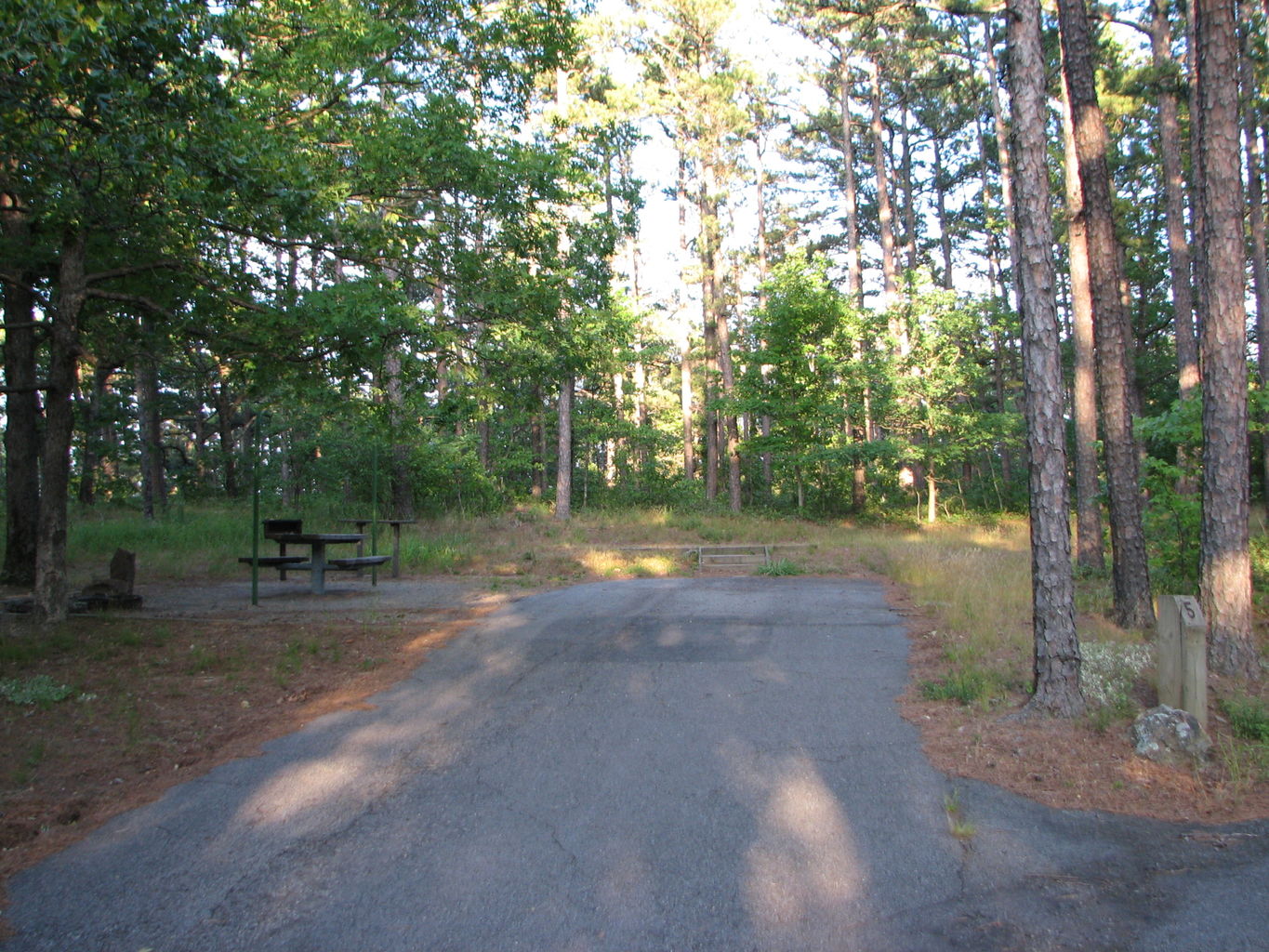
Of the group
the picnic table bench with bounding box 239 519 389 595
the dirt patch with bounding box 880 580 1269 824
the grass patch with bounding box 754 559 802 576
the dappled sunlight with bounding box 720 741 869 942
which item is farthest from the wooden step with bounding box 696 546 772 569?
the dappled sunlight with bounding box 720 741 869 942

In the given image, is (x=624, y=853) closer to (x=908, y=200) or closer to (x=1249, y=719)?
(x=1249, y=719)

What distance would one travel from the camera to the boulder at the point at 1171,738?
5035 millimetres

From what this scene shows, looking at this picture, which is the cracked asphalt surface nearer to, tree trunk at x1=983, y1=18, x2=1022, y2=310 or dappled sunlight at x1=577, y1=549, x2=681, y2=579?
dappled sunlight at x1=577, y1=549, x2=681, y2=579

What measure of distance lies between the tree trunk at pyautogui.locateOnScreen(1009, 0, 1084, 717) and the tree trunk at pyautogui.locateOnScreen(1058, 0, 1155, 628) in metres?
3.70

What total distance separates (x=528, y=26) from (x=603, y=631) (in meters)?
8.19

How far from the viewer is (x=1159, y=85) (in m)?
14.6

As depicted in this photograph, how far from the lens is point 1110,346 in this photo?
9273 millimetres

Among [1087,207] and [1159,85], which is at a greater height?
[1159,85]

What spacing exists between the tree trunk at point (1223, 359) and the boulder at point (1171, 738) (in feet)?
7.98

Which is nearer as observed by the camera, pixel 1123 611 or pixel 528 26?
pixel 1123 611

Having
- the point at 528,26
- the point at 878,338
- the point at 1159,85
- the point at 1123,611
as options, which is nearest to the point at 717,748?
the point at 1123,611

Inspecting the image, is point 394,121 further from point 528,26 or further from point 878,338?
point 878,338

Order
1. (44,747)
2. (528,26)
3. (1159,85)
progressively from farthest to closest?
(1159,85)
(528,26)
(44,747)

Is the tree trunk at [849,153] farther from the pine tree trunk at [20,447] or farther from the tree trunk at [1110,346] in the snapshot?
the pine tree trunk at [20,447]
